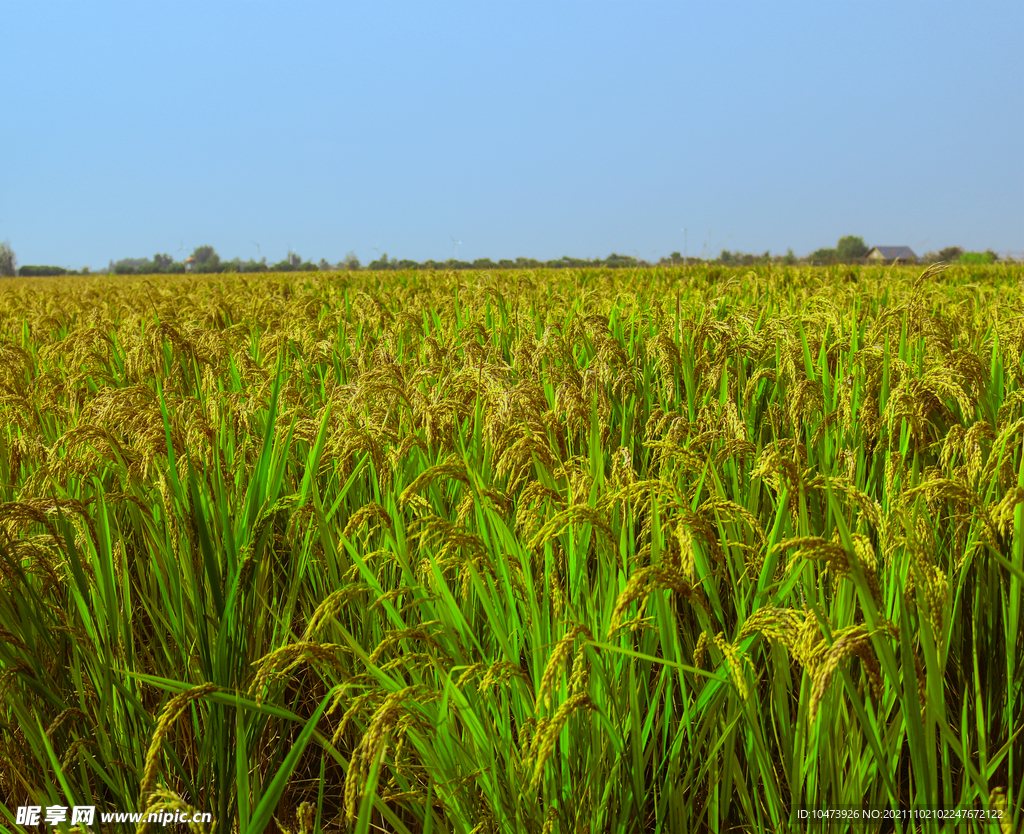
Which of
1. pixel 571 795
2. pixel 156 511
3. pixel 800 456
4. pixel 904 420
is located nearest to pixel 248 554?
pixel 156 511

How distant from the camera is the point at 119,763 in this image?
143 centimetres

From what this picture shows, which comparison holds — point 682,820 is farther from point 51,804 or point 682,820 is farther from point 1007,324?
point 1007,324

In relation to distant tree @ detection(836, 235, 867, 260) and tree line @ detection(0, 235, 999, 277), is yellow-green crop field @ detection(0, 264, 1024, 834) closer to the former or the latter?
tree line @ detection(0, 235, 999, 277)

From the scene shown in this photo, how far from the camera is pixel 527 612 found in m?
1.46

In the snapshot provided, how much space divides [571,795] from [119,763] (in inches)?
35.7

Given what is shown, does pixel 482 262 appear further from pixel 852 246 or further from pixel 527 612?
pixel 852 246

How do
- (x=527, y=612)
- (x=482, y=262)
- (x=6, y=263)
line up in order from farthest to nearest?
(x=6, y=263), (x=482, y=262), (x=527, y=612)

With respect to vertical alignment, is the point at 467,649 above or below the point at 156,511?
below

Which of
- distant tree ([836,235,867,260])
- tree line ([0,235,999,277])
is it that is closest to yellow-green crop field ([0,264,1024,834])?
tree line ([0,235,999,277])

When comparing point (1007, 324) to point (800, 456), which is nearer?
point (800, 456)

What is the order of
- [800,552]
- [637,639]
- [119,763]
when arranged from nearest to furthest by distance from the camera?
1. [800,552]
2. [119,763]
3. [637,639]

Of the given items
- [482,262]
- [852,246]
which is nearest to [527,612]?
[482,262]

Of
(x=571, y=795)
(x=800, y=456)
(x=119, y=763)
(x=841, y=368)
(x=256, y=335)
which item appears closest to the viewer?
(x=571, y=795)


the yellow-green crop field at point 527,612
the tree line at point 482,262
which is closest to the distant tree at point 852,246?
the tree line at point 482,262
